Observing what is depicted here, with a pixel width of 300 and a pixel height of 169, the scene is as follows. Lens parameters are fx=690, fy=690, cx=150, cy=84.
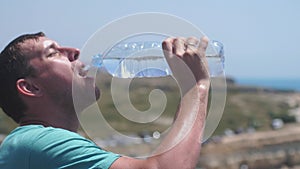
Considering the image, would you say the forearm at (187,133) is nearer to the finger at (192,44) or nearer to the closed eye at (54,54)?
the finger at (192,44)

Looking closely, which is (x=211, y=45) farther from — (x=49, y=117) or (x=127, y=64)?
(x=49, y=117)

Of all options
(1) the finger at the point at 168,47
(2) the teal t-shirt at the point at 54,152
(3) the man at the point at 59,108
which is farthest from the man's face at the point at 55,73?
(1) the finger at the point at 168,47

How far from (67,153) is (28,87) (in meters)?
0.38

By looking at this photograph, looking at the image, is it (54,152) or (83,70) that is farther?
(83,70)

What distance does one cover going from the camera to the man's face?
243 centimetres

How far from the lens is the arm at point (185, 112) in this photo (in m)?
2.12

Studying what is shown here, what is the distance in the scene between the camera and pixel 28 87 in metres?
2.45

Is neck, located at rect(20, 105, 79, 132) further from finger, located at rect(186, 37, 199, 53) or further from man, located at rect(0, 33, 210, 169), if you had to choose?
finger, located at rect(186, 37, 199, 53)

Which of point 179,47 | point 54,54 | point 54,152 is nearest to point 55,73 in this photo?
point 54,54

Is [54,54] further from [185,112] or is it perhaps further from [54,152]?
[185,112]

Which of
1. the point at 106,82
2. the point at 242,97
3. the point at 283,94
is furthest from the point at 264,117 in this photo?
the point at 106,82

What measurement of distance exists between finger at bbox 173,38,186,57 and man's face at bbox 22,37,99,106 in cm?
36

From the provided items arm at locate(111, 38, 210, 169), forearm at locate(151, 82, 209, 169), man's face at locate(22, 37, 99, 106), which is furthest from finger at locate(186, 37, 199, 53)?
man's face at locate(22, 37, 99, 106)

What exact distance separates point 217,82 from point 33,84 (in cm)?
65
